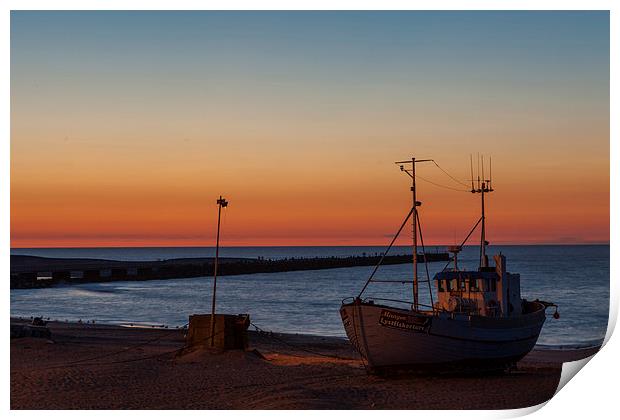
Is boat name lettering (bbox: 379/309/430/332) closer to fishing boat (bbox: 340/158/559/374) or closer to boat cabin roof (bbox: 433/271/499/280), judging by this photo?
fishing boat (bbox: 340/158/559/374)

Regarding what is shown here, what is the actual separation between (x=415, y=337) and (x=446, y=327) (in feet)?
2.88

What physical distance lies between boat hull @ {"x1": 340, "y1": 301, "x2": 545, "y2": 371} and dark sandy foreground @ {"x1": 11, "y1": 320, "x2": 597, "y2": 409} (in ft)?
1.43

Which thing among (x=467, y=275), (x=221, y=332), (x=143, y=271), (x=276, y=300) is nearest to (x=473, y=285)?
(x=467, y=275)

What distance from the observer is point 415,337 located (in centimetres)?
2006

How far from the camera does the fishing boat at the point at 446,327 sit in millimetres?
20094

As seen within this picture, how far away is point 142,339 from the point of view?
3244 centimetres

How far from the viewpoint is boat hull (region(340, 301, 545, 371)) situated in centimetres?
2006

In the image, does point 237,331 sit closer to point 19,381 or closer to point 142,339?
point 19,381

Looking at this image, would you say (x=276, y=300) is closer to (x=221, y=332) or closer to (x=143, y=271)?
(x=143, y=271)

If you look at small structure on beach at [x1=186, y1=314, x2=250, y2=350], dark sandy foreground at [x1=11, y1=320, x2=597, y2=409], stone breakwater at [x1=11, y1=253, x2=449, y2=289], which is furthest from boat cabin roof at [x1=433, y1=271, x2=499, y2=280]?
stone breakwater at [x1=11, y1=253, x2=449, y2=289]

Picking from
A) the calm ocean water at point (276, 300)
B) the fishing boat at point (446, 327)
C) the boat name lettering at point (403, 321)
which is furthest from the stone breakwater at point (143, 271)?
the boat name lettering at point (403, 321)

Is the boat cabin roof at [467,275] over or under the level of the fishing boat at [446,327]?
over

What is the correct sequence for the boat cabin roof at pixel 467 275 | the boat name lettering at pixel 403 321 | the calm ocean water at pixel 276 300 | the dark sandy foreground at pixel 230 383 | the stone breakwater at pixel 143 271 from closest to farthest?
the dark sandy foreground at pixel 230 383 < the boat name lettering at pixel 403 321 < the boat cabin roof at pixel 467 275 < the calm ocean water at pixel 276 300 < the stone breakwater at pixel 143 271

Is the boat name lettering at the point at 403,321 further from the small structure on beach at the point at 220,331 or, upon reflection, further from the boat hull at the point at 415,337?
the small structure on beach at the point at 220,331
